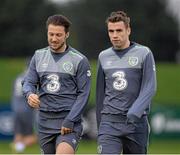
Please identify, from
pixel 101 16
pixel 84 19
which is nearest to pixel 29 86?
pixel 101 16

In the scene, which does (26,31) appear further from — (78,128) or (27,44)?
(78,128)

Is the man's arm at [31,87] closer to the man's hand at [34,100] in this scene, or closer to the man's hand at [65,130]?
the man's hand at [34,100]

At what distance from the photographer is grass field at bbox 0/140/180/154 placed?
23922mm

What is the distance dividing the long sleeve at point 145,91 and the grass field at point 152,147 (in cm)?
1222

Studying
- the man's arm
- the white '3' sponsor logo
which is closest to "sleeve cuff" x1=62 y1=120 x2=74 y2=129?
the man's arm

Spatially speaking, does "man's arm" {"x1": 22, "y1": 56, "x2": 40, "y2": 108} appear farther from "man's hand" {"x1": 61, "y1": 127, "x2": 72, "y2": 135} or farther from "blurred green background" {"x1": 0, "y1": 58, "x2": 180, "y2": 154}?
"blurred green background" {"x1": 0, "y1": 58, "x2": 180, "y2": 154}

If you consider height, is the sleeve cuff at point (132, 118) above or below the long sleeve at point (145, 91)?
below

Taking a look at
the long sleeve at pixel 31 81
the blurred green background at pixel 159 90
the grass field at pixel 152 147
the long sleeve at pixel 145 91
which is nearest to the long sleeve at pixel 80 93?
the long sleeve at pixel 31 81

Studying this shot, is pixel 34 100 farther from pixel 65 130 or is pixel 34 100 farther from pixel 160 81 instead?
pixel 160 81

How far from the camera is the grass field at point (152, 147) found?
942 inches

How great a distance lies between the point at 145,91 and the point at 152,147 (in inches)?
625

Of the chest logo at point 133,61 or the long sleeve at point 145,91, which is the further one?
the chest logo at point 133,61

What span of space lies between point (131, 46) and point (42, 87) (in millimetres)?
1410

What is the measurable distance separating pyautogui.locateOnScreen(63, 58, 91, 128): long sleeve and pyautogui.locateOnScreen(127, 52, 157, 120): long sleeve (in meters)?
0.79
